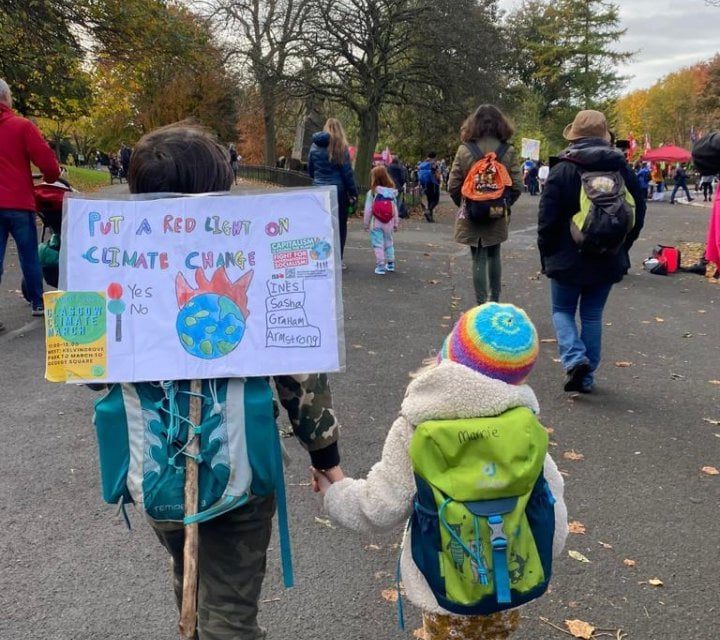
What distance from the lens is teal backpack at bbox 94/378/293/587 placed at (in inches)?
76.5

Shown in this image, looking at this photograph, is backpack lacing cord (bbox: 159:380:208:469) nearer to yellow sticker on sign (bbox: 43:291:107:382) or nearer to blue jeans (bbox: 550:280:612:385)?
yellow sticker on sign (bbox: 43:291:107:382)

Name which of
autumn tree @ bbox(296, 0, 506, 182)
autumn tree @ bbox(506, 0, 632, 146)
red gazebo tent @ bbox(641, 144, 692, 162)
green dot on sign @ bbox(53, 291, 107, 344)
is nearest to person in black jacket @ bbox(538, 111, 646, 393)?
green dot on sign @ bbox(53, 291, 107, 344)

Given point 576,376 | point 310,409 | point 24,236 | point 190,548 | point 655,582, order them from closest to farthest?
point 190,548 → point 310,409 → point 655,582 → point 576,376 → point 24,236

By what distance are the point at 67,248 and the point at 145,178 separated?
279 mm

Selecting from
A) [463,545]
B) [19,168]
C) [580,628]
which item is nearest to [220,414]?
[463,545]

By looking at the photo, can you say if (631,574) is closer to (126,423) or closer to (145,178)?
(126,423)

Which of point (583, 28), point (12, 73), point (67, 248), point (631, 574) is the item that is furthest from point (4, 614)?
point (583, 28)

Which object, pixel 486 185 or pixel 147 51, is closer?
pixel 486 185

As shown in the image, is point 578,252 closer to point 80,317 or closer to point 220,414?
point 220,414

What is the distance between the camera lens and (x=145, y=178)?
203cm

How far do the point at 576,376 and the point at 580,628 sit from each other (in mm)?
2792

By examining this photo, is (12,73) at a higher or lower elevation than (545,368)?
higher

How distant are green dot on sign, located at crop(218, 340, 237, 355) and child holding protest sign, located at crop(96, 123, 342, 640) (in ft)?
0.27

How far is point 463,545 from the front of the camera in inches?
76.3
